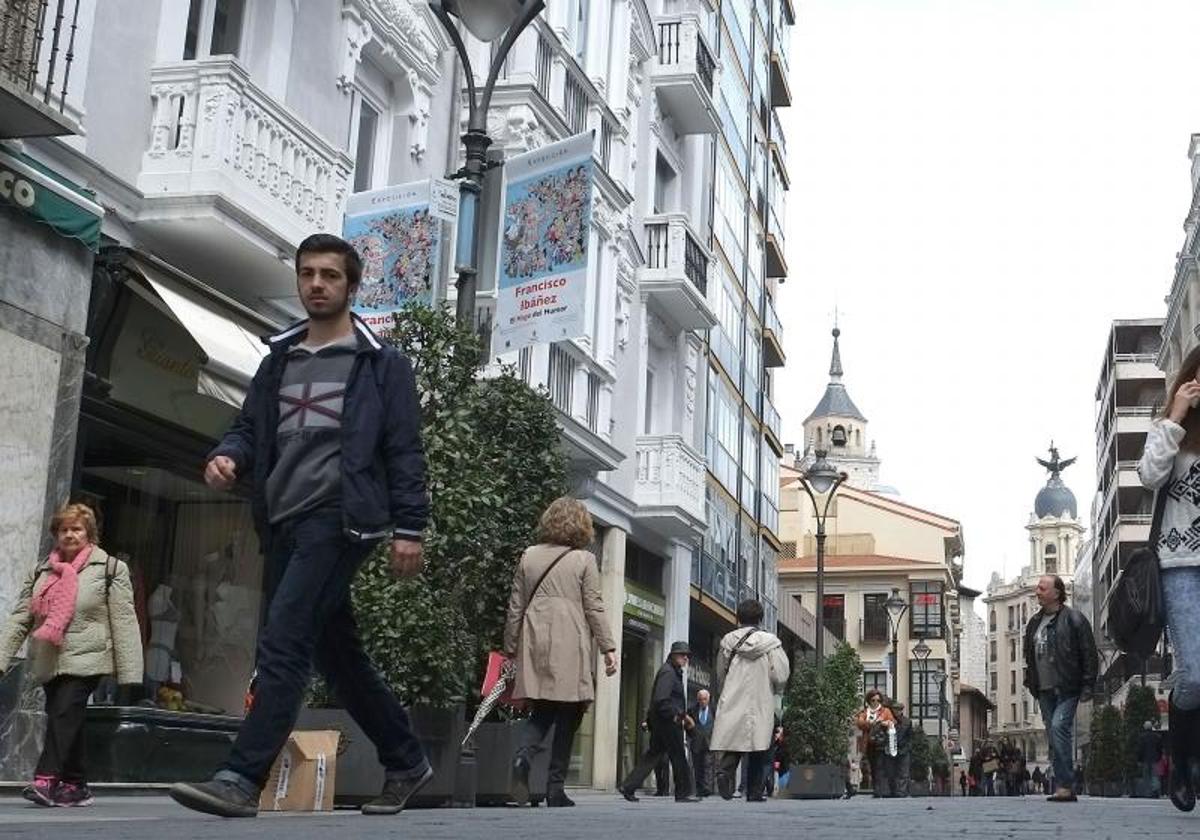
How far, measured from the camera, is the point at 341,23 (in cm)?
1694

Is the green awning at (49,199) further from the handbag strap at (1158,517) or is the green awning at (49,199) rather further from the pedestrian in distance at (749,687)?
the handbag strap at (1158,517)

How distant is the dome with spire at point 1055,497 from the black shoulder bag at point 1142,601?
18575 centimetres

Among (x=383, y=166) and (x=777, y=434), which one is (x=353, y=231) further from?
(x=777, y=434)

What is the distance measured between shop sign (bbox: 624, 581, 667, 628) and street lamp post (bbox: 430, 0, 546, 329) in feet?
56.5

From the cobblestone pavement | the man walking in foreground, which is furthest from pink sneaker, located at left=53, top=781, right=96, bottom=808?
the man walking in foreground

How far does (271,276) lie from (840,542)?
7962cm

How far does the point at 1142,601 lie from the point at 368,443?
3.81 metres

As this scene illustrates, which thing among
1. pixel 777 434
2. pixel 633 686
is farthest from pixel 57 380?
pixel 777 434

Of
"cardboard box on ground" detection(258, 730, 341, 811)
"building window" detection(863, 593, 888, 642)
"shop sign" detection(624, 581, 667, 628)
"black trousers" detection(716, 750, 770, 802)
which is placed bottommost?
"cardboard box on ground" detection(258, 730, 341, 811)

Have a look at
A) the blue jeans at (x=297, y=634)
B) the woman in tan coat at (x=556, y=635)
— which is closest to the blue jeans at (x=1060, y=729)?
the woman in tan coat at (x=556, y=635)

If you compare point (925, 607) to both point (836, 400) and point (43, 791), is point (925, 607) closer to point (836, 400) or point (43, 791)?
point (836, 400)

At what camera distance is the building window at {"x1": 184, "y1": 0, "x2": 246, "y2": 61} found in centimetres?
1481

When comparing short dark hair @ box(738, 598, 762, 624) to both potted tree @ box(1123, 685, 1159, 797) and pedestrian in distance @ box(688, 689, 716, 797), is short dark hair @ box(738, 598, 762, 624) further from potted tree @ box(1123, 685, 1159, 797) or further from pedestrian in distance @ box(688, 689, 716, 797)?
potted tree @ box(1123, 685, 1159, 797)

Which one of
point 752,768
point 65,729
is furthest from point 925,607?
point 65,729
